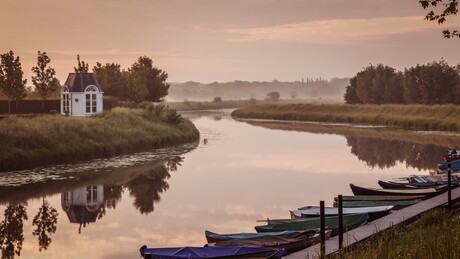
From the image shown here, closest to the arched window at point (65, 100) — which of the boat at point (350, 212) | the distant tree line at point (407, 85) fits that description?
the boat at point (350, 212)

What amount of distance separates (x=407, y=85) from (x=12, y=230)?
104687 millimetres

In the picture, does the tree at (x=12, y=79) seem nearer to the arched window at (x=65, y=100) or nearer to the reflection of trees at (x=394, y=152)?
the arched window at (x=65, y=100)

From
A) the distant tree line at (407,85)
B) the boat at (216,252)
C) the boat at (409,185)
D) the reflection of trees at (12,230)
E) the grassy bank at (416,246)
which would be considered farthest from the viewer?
the distant tree line at (407,85)

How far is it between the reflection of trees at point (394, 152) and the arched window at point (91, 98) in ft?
98.5

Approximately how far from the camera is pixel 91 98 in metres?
73.4

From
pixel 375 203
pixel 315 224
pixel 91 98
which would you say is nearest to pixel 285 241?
pixel 315 224

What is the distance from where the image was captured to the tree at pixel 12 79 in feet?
238

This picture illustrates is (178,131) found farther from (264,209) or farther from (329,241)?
(329,241)

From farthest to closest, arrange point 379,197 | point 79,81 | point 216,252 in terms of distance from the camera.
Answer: point 79,81 → point 379,197 → point 216,252

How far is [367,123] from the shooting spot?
10888cm

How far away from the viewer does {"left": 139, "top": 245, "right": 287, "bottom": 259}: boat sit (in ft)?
58.2

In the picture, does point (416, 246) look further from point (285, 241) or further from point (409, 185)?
point (409, 185)

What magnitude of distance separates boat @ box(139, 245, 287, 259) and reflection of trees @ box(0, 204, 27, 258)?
7.89 metres

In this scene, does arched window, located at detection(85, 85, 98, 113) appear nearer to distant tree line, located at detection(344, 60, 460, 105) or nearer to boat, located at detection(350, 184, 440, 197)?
boat, located at detection(350, 184, 440, 197)
